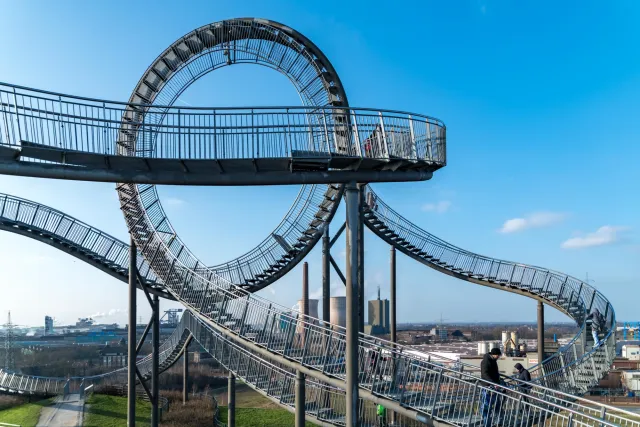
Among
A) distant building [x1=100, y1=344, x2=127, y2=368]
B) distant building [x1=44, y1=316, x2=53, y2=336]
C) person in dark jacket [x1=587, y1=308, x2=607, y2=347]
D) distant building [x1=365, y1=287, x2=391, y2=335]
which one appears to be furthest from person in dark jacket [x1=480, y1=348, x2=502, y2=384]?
distant building [x1=44, y1=316, x2=53, y2=336]

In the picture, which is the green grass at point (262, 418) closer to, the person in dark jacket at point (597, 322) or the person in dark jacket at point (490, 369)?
the person in dark jacket at point (597, 322)

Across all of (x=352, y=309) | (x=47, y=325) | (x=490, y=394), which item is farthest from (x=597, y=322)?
(x=47, y=325)

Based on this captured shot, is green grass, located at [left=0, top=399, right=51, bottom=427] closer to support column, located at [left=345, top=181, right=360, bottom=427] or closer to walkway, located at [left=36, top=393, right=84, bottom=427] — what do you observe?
walkway, located at [left=36, top=393, right=84, bottom=427]

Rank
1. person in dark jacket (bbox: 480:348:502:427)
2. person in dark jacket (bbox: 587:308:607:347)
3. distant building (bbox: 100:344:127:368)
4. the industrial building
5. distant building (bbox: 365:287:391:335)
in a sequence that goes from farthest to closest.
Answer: distant building (bbox: 365:287:391:335) → distant building (bbox: 100:344:127:368) → the industrial building → person in dark jacket (bbox: 587:308:607:347) → person in dark jacket (bbox: 480:348:502:427)

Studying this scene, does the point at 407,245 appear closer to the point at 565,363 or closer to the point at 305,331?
the point at 565,363

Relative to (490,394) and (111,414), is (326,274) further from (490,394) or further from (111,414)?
(111,414)

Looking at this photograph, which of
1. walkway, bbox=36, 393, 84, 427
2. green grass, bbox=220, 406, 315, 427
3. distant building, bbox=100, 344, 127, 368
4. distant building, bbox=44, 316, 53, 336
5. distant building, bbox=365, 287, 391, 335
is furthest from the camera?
distant building, bbox=44, 316, 53, 336

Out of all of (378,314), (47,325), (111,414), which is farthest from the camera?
(47,325)
